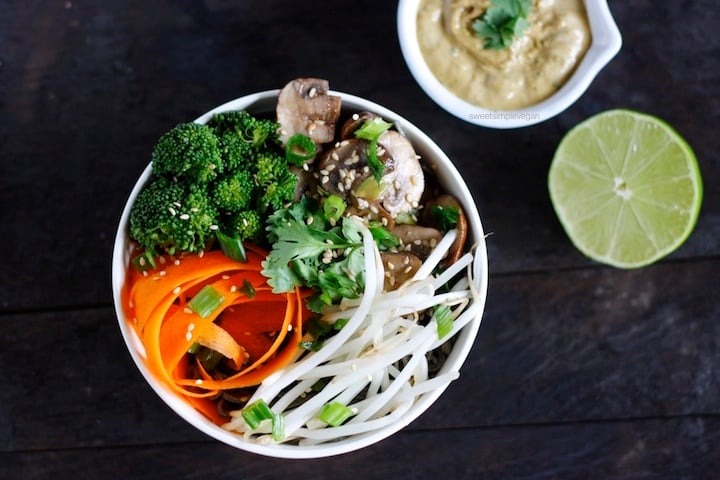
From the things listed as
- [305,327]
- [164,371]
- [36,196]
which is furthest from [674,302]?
[36,196]

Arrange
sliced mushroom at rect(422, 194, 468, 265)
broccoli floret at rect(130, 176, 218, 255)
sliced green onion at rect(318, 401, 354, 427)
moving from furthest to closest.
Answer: sliced mushroom at rect(422, 194, 468, 265) → sliced green onion at rect(318, 401, 354, 427) → broccoli floret at rect(130, 176, 218, 255)

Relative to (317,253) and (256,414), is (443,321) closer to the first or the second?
(317,253)

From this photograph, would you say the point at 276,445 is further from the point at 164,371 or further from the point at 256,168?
the point at 256,168

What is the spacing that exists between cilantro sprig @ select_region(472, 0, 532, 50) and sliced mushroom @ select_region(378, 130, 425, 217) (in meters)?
0.40

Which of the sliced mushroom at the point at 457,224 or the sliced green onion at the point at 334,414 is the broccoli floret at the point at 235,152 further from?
the sliced green onion at the point at 334,414

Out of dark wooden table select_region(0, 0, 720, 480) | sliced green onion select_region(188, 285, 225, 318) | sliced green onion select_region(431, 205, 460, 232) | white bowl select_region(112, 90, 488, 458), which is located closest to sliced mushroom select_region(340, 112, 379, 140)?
white bowl select_region(112, 90, 488, 458)

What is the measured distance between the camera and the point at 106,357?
2.28 m

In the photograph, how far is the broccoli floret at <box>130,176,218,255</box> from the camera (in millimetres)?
1688

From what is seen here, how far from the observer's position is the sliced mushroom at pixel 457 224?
6.23ft

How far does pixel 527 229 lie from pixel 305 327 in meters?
0.84

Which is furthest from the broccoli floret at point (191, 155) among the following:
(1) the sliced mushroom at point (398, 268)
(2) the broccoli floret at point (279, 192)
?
(1) the sliced mushroom at point (398, 268)

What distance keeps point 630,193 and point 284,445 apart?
1247 mm

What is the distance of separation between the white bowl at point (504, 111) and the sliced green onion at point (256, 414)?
3.08ft

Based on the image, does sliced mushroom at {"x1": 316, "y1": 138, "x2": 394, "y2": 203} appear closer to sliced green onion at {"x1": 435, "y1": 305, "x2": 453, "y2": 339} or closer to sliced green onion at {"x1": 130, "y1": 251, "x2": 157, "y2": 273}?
sliced green onion at {"x1": 435, "y1": 305, "x2": 453, "y2": 339}
